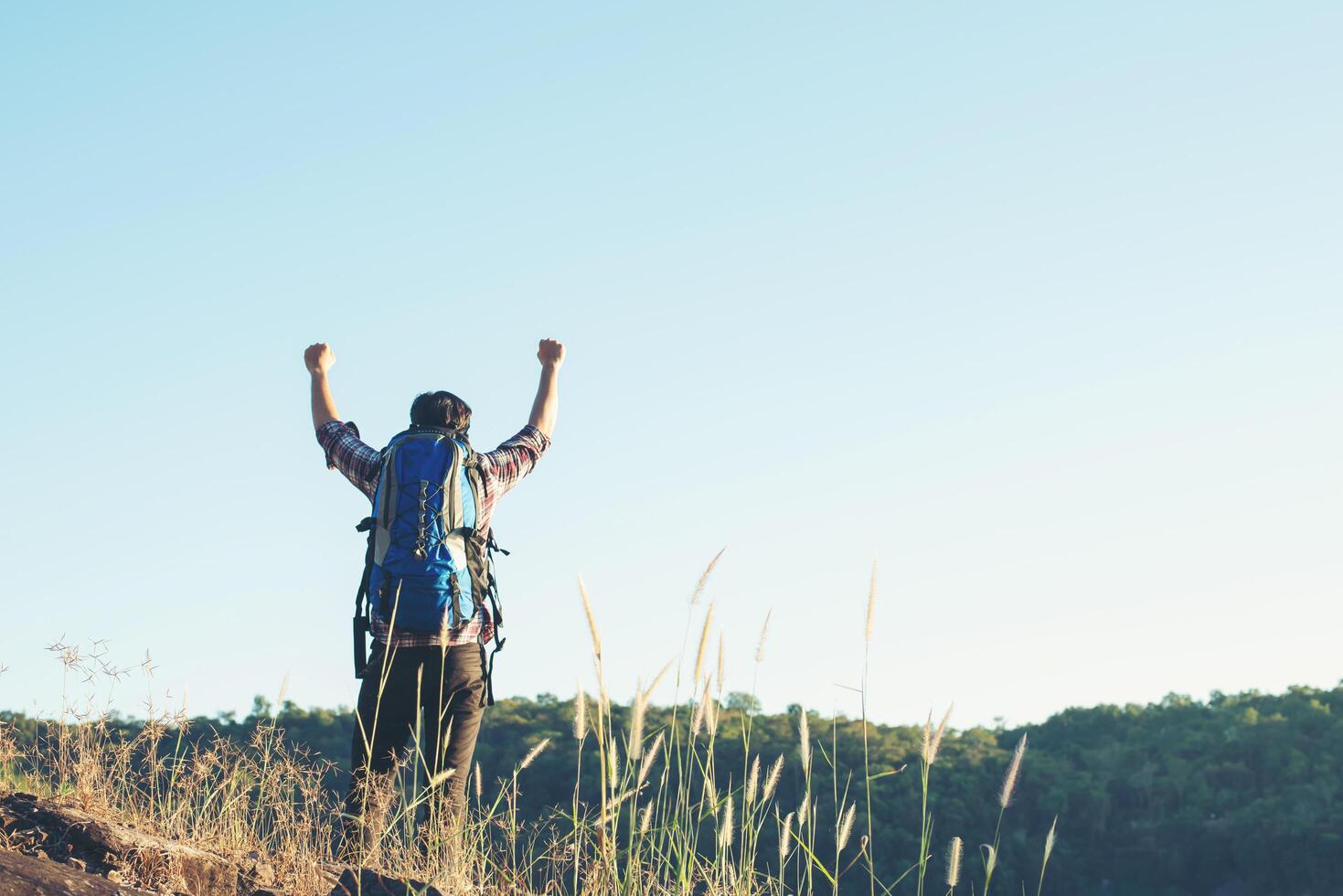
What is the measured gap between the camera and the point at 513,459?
491cm

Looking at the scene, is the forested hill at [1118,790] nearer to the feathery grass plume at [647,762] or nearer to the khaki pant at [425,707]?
the khaki pant at [425,707]

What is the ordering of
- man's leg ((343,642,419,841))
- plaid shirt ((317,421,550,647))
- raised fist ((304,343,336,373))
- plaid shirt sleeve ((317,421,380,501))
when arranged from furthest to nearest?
1. raised fist ((304,343,336,373))
2. plaid shirt sleeve ((317,421,380,501))
3. plaid shirt ((317,421,550,647))
4. man's leg ((343,642,419,841))

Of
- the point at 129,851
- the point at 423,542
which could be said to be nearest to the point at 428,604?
the point at 423,542

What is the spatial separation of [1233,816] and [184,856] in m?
31.0

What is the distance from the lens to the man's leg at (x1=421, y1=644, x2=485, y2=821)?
4441 millimetres

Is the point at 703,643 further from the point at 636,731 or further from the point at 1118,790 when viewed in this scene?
the point at 1118,790

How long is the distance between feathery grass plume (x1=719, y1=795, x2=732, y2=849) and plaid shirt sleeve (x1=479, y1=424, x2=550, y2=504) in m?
1.75

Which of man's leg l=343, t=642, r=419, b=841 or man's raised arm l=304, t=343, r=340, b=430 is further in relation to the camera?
man's raised arm l=304, t=343, r=340, b=430

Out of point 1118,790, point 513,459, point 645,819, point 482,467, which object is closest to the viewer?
point 645,819

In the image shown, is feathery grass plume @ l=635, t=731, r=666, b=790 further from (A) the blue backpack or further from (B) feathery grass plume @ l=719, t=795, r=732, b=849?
(A) the blue backpack

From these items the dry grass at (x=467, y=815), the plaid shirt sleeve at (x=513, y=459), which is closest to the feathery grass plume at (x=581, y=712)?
the dry grass at (x=467, y=815)

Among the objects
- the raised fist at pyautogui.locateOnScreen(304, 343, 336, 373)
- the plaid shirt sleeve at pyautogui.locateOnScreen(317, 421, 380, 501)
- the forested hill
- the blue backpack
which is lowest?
the forested hill

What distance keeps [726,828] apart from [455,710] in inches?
56.1

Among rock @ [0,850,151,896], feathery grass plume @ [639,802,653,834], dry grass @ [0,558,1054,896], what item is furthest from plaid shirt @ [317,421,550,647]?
rock @ [0,850,151,896]
